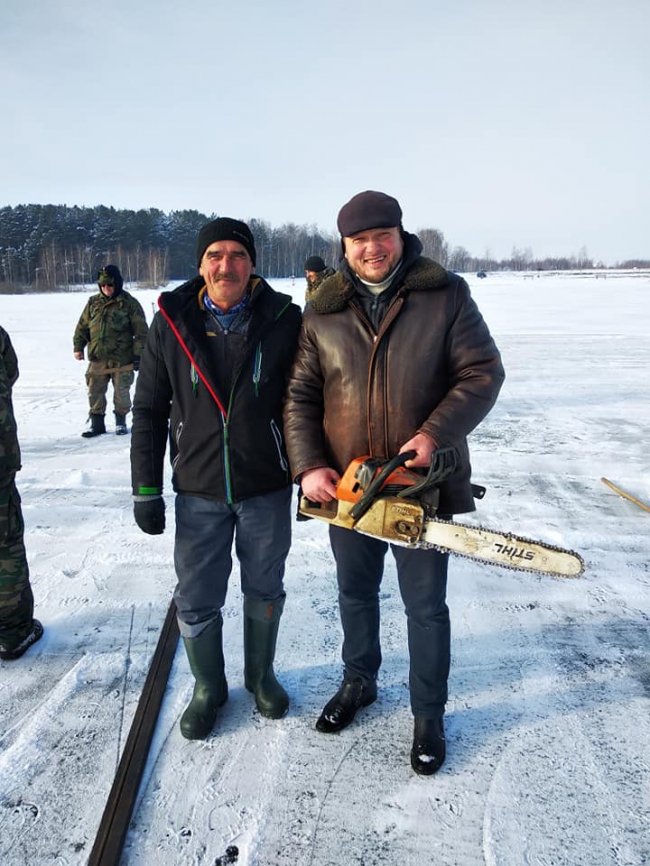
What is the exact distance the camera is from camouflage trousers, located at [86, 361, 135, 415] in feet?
A: 21.9

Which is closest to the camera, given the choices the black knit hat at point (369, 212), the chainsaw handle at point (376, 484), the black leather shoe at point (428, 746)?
the chainsaw handle at point (376, 484)

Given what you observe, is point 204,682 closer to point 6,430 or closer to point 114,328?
point 6,430

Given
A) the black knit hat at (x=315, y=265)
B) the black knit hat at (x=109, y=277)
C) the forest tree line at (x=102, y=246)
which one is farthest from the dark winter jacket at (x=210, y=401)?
the forest tree line at (x=102, y=246)

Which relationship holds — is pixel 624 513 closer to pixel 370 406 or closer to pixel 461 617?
pixel 461 617

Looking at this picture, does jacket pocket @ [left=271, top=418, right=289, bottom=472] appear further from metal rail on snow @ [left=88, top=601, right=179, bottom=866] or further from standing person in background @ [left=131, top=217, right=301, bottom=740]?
metal rail on snow @ [left=88, top=601, right=179, bottom=866]

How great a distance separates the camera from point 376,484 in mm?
1835

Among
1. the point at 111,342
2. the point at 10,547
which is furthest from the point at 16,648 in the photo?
the point at 111,342

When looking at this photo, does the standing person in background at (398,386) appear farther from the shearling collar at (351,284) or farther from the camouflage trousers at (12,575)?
the camouflage trousers at (12,575)

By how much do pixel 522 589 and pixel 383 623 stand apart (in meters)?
0.92

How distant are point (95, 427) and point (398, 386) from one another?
5.60 m

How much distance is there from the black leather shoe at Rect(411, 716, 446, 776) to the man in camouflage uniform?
5.52 metres

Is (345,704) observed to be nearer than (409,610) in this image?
No

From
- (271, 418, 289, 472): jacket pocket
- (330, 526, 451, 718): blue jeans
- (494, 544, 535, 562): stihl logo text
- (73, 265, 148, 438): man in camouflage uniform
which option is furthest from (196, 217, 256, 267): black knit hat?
(73, 265, 148, 438): man in camouflage uniform

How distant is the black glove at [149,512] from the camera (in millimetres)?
2264
